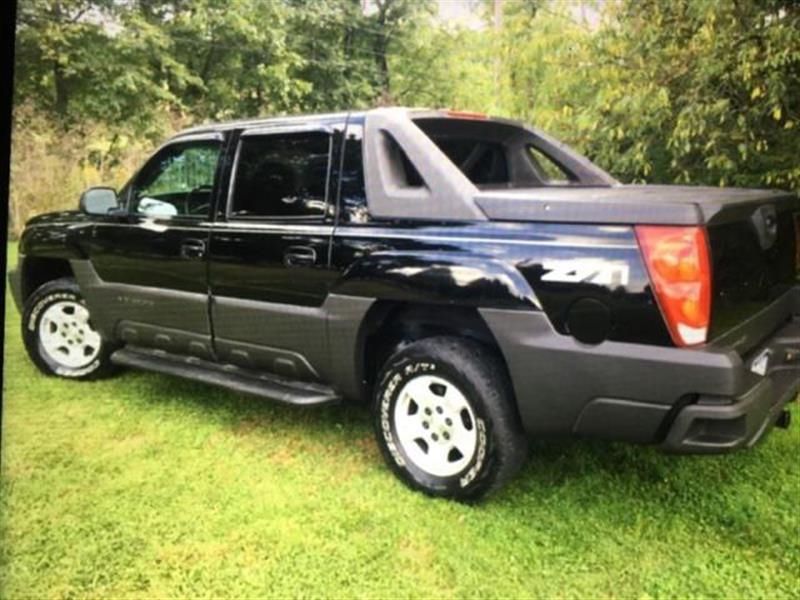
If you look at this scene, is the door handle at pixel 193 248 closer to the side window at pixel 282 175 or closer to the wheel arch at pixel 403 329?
the side window at pixel 282 175

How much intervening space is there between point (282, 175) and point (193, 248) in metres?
0.42

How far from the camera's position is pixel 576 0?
2453 millimetres

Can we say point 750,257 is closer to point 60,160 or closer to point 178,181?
point 60,160

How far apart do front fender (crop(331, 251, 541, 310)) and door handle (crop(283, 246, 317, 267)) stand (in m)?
0.13

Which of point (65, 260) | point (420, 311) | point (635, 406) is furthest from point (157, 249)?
point (635, 406)

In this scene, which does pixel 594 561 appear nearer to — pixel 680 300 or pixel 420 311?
pixel 680 300

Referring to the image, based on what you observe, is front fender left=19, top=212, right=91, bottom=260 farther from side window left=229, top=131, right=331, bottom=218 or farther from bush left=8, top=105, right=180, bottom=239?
side window left=229, top=131, right=331, bottom=218

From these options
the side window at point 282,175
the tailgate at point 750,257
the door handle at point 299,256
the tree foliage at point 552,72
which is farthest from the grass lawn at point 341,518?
the tree foliage at point 552,72

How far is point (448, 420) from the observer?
6.25 feet

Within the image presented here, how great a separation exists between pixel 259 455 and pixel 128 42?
1.30 m

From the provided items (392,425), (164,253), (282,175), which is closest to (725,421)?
(392,425)

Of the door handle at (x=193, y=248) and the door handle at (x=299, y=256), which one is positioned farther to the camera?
the door handle at (x=193, y=248)

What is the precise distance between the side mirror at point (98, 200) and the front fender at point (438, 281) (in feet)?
2.98

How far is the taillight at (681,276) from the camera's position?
147 centimetres
